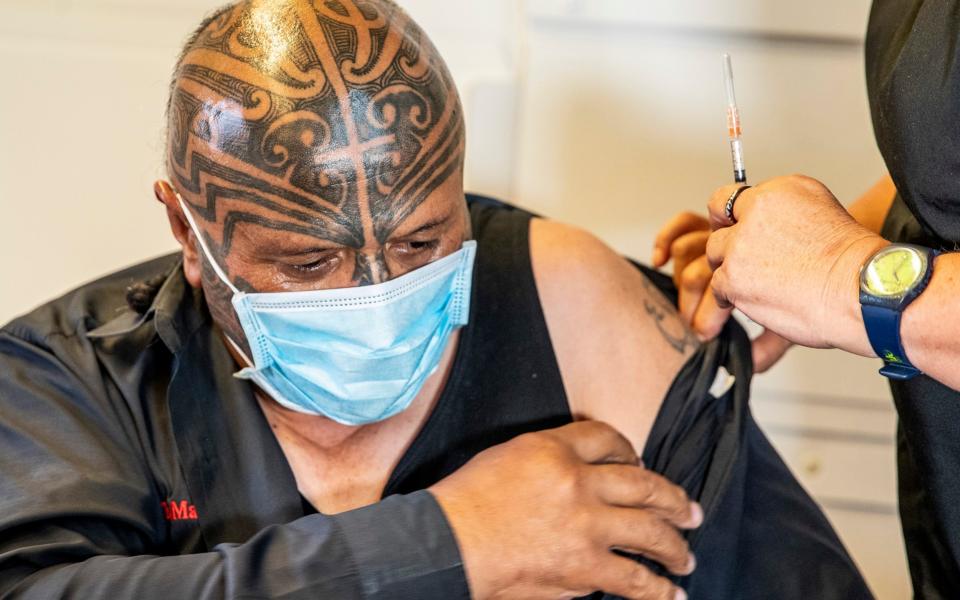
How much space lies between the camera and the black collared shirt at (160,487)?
43.4 inches

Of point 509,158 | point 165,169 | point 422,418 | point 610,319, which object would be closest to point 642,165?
point 509,158

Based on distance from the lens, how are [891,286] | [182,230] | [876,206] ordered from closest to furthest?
[891,286] < [182,230] < [876,206]

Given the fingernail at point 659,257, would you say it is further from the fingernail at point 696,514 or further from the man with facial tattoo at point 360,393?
the fingernail at point 696,514

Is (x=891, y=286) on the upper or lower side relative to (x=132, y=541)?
upper

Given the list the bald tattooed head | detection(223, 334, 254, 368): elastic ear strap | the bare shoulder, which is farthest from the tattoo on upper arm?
detection(223, 334, 254, 368): elastic ear strap

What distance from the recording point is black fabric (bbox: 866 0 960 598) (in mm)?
1067

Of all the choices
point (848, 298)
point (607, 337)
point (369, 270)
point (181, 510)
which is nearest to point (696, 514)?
point (607, 337)

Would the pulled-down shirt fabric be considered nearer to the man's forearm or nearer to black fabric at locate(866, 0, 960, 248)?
the man's forearm

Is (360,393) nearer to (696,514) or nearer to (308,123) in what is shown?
(308,123)

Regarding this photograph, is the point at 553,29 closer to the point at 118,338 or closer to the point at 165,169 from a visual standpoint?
the point at 165,169

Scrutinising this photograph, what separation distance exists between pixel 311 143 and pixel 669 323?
53 cm

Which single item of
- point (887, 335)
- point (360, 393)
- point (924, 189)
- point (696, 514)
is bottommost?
point (696, 514)

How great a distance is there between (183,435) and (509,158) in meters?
0.98

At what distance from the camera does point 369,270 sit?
121 cm
